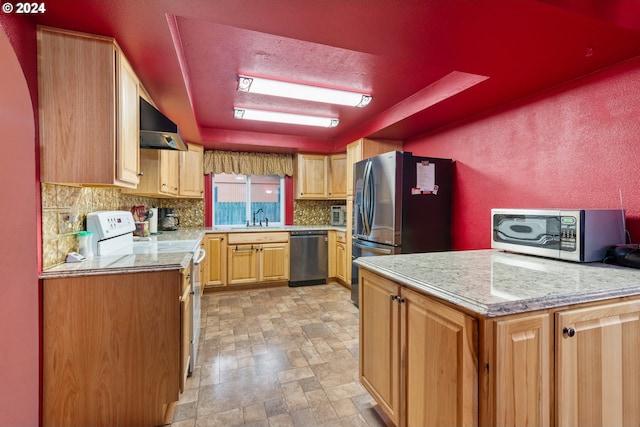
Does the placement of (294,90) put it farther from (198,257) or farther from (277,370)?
(277,370)

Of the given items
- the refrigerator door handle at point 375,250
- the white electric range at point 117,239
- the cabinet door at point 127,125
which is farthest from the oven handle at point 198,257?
the refrigerator door handle at point 375,250

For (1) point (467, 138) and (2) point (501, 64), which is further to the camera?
(1) point (467, 138)

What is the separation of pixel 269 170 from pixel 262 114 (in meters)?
1.68

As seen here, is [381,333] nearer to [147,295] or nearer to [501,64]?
[147,295]

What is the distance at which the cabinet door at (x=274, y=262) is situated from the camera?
13.7ft

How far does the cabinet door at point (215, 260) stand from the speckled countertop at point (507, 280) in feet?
9.27

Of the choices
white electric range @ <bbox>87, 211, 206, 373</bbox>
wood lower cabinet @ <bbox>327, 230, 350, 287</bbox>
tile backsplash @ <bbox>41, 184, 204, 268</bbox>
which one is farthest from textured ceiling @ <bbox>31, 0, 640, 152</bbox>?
wood lower cabinet @ <bbox>327, 230, 350, 287</bbox>

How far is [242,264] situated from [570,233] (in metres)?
3.54

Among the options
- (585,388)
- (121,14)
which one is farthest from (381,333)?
(121,14)

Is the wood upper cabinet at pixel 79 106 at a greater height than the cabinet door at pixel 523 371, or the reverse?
the wood upper cabinet at pixel 79 106

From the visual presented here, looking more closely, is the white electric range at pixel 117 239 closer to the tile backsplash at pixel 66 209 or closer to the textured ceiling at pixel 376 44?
the tile backsplash at pixel 66 209

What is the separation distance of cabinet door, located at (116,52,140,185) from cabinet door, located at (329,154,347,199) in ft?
10.2

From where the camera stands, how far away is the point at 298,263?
170 inches

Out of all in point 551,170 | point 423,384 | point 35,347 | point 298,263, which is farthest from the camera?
point 298,263
